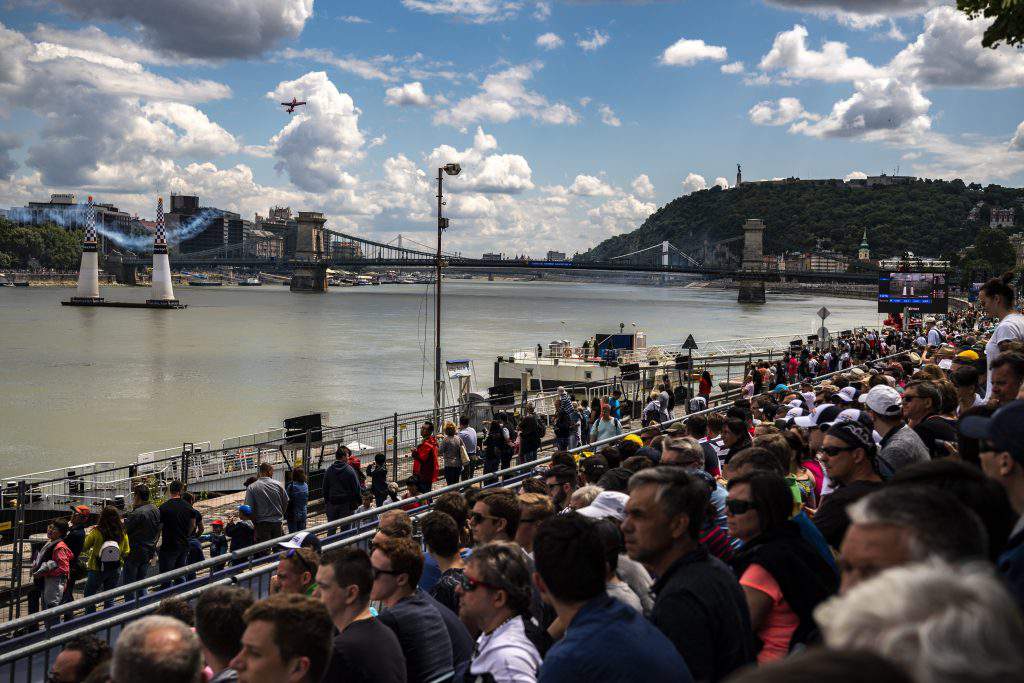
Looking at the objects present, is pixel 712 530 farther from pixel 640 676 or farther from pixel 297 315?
pixel 297 315

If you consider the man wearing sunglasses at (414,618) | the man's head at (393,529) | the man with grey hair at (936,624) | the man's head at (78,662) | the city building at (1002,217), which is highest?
the city building at (1002,217)

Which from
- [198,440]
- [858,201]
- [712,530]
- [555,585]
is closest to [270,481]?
[712,530]

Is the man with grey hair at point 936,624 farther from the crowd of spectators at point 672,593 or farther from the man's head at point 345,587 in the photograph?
the man's head at point 345,587

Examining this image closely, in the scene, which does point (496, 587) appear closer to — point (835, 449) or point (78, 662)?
point (78, 662)

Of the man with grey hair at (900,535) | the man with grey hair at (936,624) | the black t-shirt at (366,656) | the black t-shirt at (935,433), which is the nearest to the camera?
the man with grey hair at (936,624)

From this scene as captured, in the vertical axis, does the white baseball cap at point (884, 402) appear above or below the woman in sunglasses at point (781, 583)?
above

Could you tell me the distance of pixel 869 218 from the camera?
561 feet

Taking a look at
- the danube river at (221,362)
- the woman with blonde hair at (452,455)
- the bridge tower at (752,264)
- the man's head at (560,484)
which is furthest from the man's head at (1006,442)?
the bridge tower at (752,264)

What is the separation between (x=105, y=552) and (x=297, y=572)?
197 inches

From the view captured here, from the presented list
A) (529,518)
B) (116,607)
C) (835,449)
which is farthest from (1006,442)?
(116,607)

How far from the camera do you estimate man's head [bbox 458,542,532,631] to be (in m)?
3.25

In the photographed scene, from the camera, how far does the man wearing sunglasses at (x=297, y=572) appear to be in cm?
397

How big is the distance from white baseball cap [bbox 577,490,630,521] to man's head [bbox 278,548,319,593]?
4.11 ft

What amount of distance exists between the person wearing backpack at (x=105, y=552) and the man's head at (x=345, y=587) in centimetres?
563
